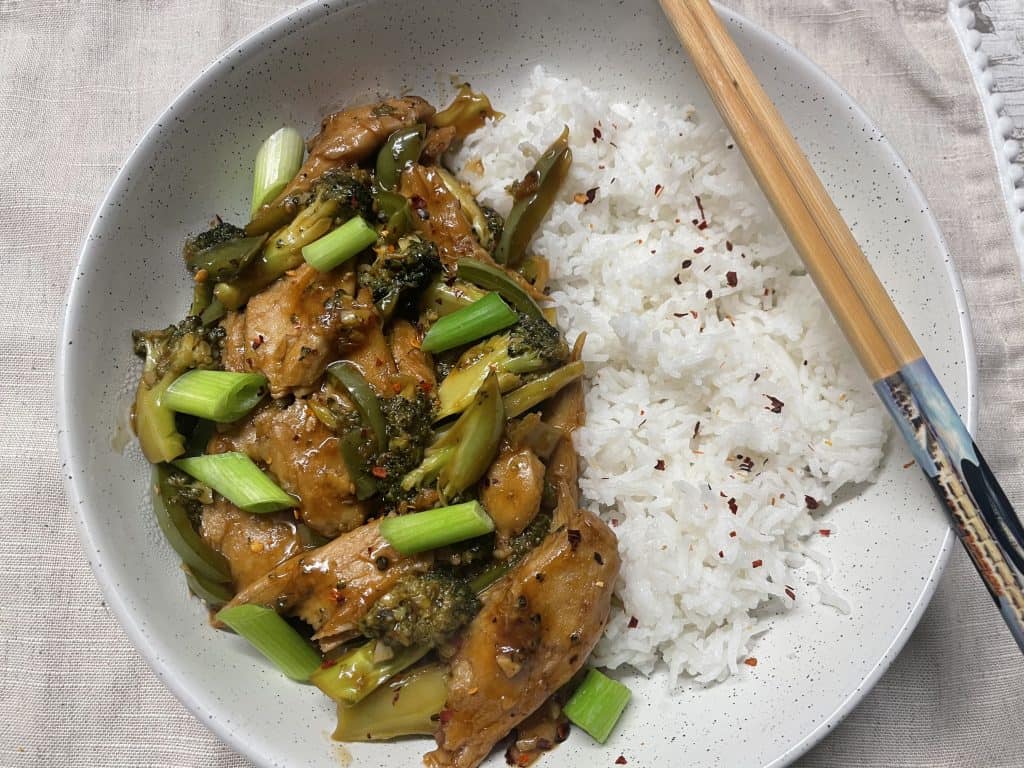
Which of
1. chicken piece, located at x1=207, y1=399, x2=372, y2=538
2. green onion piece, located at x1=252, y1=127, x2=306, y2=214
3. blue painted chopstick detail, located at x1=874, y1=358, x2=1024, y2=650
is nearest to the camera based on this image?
blue painted chopstick detail, located at x1=874, y1=358, x2=1024, y2=650

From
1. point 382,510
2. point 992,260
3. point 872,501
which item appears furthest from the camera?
point 992,260

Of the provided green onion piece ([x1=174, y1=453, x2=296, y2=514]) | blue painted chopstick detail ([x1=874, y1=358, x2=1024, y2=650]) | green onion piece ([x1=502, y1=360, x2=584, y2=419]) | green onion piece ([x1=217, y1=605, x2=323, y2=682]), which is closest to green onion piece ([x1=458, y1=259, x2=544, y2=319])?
green onion piece ([x1=502, y1=360, x2=584, y2=419])

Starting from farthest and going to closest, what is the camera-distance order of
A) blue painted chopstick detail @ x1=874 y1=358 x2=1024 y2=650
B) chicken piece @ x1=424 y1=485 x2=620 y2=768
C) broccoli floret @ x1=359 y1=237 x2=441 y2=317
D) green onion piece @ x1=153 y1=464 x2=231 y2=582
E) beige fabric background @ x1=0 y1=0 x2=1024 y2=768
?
beige fabric background @ x1=0 y1=0 x2=1024 y2=768 → broccoli floret @ x1=359 y1=237 x2=441 y2=317 → green onion piece @ x1=153 y1=464 x2=231 y2=582 → chicken piece @ x1=424 y1=485 x2=620 y2=768 → blue painted chopstick detail @ x1=874 y1=358 x2=1024 y2=650

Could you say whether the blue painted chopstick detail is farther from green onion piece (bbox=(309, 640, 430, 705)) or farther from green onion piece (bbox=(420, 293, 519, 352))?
green onion piece (bbox=(309, 640, 430, 705))

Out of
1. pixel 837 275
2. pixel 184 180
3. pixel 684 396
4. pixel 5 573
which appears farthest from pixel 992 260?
pixel 5 573

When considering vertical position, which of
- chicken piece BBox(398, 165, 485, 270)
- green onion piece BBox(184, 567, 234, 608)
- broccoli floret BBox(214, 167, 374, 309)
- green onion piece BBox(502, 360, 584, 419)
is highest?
broccoli floret BBox(214, 167, 374, 309)

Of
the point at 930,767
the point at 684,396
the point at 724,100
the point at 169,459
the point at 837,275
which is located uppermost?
the point at 169,459

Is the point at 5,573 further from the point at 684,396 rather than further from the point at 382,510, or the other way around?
the point at 684,396
